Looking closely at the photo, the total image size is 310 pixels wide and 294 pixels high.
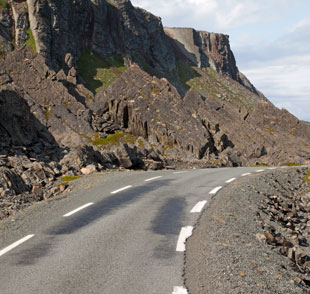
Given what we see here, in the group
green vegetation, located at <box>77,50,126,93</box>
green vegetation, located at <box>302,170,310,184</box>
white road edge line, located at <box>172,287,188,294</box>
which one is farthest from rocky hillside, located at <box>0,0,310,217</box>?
green vegetation, located at <box>302,170,310,184</box>

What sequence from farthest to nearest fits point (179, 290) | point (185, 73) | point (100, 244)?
point (185, 73) < point (100, 244) < point (179, 290)

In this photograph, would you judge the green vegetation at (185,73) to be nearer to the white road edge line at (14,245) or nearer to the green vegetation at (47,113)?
the green vegetation at (47,113)

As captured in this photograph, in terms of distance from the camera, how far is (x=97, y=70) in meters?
119

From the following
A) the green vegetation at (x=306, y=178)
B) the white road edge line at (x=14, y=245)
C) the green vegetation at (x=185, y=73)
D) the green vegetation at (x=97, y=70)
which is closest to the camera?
the white road edge line at (x=14, y=245)

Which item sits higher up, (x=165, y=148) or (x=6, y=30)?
(x=6, y=30)

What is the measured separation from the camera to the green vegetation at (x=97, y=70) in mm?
112500

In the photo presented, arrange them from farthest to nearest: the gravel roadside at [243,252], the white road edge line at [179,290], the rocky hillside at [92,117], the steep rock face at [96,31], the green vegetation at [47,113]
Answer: the steep rock face at [96,31]
the green vegetation at [47,113]
the rocky hillside at [92,117]
the gravel roadside at [243,252]
the white road edge line at [179,290]

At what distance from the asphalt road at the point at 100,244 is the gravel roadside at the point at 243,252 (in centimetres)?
46

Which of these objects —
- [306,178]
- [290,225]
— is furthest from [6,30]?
[290,225]

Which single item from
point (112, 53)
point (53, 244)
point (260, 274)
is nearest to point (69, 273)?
point (53, 244)

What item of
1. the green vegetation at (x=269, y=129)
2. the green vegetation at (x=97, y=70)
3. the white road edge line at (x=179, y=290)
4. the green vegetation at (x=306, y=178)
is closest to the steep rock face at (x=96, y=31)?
the green vegetation at (x=97, y=70)

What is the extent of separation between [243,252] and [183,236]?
6.36ft

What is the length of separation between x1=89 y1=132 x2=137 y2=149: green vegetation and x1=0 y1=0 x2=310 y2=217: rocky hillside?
0.19m

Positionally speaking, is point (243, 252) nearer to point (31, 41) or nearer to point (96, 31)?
point (31, 41)
